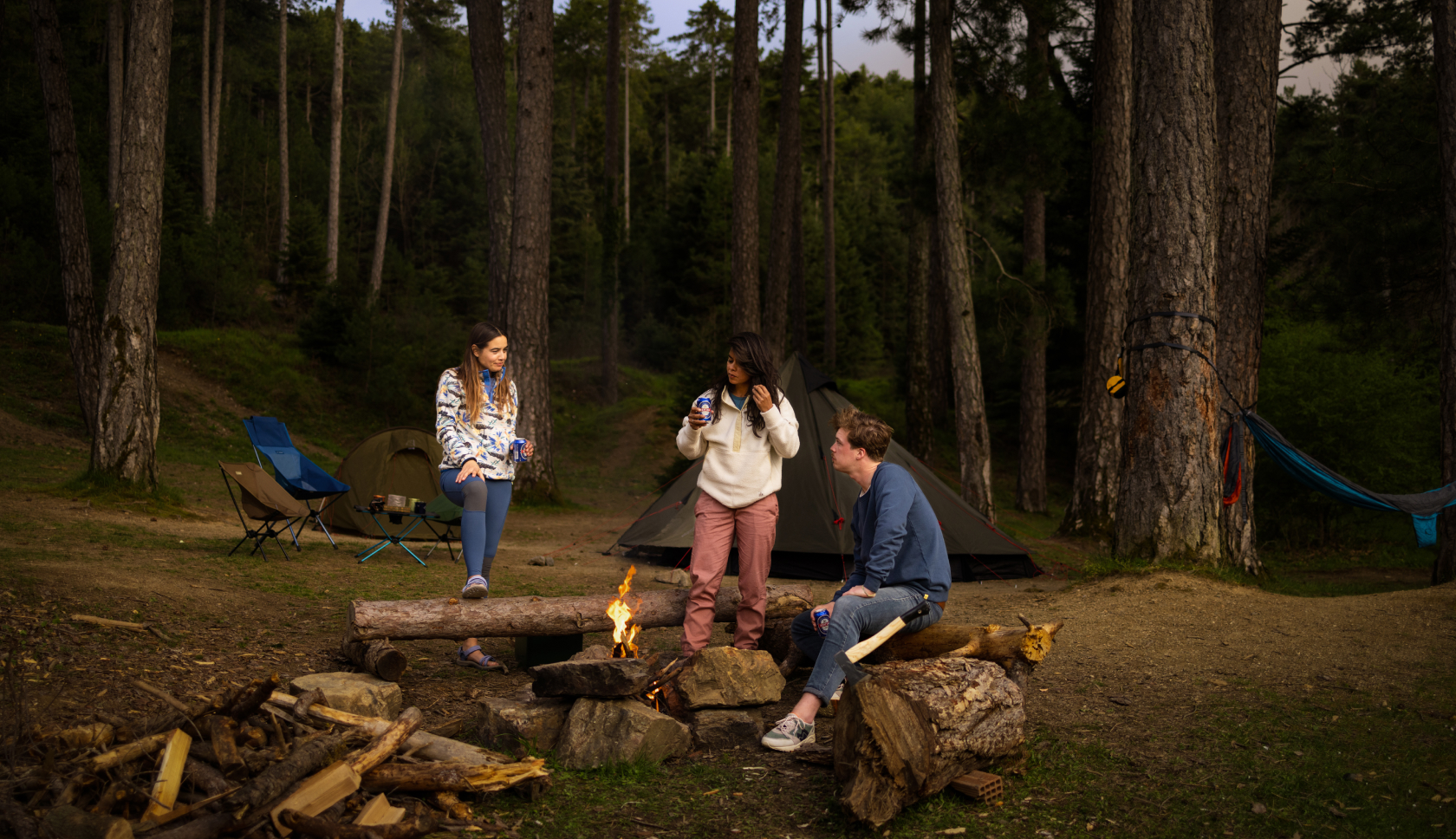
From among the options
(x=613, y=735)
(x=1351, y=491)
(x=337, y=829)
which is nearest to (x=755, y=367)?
(x=613, y=735)

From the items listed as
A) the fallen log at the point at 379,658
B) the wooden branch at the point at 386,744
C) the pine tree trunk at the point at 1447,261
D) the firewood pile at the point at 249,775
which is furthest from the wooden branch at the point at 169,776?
the pine tree trunk at the point at 1447,261

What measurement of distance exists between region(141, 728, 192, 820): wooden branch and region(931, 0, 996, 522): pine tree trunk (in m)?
10.2

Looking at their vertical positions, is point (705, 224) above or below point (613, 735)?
above

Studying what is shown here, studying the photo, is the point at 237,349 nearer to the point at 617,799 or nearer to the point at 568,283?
the point at 568,283

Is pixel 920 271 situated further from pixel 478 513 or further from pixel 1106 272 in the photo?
pixel 478 513

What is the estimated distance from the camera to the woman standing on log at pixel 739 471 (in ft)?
14.4

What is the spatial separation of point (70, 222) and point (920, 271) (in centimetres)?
1483

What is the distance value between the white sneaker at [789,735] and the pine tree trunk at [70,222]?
12815 mm

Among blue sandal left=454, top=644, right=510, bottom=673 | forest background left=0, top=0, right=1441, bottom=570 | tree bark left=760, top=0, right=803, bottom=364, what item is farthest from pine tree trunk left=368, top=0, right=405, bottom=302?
blue sandal left=454, top=644, right=510, bottom=673

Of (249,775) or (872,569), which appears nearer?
(249,775)

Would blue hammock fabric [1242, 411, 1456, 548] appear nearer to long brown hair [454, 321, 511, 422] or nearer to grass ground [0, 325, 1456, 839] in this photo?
grass ground [0, 325, 1456, 839]

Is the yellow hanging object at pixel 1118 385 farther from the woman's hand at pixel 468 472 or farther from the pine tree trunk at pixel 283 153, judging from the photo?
the pine tree trunk at pixel 283 153

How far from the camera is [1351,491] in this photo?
635cm

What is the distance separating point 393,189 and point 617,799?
34148 mm
